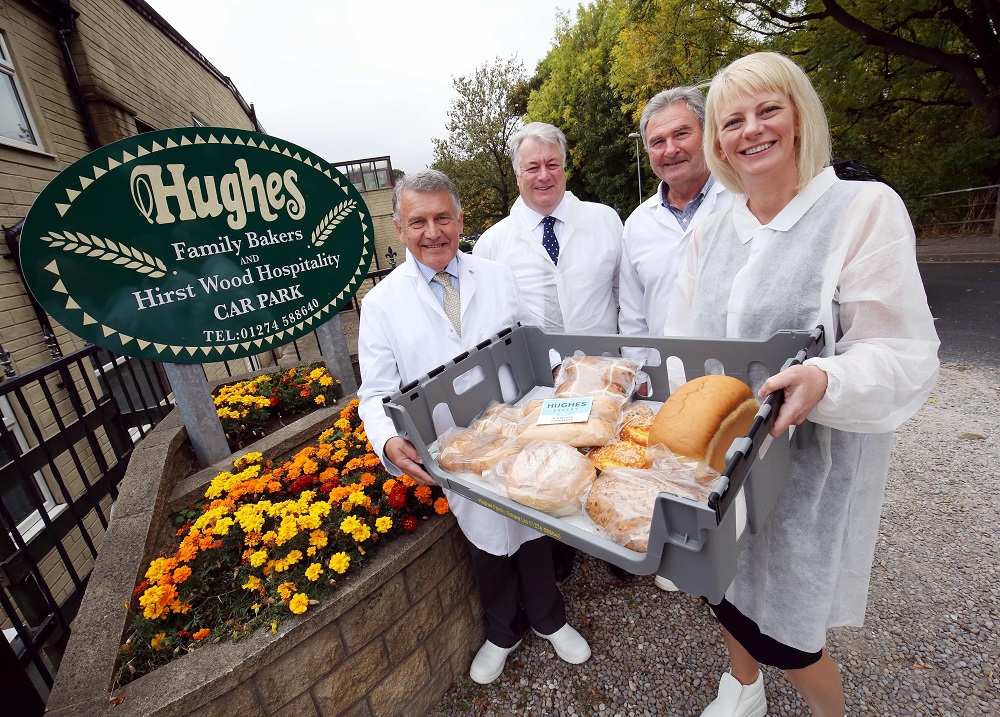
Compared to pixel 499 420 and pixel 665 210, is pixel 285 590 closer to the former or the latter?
pixel 499 420

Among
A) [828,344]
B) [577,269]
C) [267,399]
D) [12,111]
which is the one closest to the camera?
[828,344]

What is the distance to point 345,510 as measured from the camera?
2215 mm

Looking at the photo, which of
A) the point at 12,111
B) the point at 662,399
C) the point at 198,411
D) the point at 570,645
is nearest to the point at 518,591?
the point at 570,645

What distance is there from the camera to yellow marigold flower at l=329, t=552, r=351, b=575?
1.90 meters

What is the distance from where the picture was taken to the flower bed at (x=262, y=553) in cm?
183

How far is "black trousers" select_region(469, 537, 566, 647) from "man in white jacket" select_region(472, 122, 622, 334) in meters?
1.26

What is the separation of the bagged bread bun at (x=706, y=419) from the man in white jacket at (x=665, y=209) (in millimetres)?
1137

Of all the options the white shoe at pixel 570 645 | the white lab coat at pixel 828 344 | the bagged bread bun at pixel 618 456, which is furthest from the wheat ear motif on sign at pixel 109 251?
the white shoe at pixel 570 645

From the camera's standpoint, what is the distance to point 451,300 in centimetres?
217

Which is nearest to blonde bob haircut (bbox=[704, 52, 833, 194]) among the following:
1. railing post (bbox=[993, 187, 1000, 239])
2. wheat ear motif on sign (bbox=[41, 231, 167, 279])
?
wheat ear motif on sign (bbox=[41, 231, 167, 279])

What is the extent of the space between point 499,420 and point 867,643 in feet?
6.95

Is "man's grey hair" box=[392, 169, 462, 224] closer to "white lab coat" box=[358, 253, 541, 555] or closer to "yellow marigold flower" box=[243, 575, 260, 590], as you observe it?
"white lab coat" box=[358, 253, 541, 555]

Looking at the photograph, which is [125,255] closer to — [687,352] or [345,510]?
[345,510]

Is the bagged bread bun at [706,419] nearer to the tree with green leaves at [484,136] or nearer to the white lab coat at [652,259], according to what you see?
the white lab coat at [652,259]
